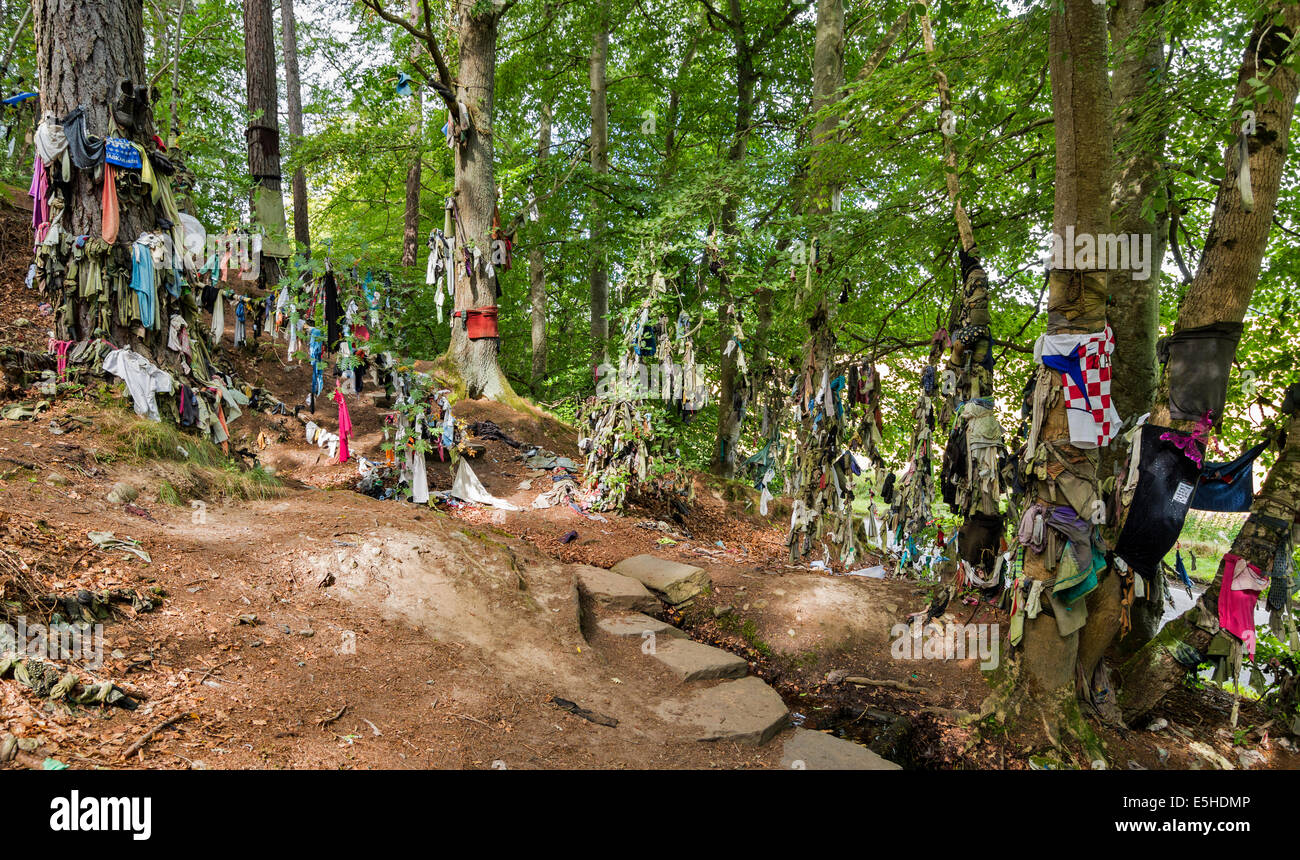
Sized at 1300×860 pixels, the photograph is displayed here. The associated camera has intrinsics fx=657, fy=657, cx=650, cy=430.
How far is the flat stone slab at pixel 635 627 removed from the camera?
210 inches

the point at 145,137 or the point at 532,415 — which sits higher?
the point at 145,137

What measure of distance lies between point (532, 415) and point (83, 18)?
21.0ft

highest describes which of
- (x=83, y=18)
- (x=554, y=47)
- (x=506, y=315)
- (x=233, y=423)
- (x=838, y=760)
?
(x=554, y=47)

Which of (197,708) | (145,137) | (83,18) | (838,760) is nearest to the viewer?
(197,708)

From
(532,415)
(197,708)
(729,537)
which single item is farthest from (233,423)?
(729,537)

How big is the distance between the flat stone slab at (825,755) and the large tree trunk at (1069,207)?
1.30 meters

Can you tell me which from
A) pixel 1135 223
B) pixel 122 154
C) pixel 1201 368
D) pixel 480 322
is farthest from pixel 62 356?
pixel 1135 223

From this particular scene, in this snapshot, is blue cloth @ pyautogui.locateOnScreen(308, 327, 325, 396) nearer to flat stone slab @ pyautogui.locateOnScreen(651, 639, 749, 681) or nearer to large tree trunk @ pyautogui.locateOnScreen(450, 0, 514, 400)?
large tree trunk @ pyautogui.locateOnScreen(450, 0, 514, 400)

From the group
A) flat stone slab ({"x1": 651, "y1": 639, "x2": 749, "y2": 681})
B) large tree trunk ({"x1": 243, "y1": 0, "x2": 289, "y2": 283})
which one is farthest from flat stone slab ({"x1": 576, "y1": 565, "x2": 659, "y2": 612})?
large tree trunk ({"x1": 243, "y1": 0, "x2": 289, "y2": 283})

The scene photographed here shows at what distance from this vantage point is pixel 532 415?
10203mm

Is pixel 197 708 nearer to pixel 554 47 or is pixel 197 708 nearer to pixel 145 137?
pixel 145 137

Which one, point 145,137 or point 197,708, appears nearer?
point 197,708

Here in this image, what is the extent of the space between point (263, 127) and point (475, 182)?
164 inches

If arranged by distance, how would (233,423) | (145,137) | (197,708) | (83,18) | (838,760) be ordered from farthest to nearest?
(233,423) < (145,137) < (83,18) < (838,760) < (197,708)
